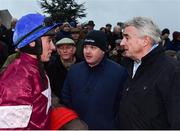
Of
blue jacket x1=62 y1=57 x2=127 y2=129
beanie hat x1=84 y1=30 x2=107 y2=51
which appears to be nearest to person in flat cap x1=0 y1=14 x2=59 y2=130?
blue jacket x1=62 y1=57 x2=127 y2=129

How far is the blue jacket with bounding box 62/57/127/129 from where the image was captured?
5.11 m

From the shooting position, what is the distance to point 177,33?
539 inches

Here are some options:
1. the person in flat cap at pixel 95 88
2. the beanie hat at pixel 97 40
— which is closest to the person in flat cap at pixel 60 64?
the person in flat cap at pixel 95 88

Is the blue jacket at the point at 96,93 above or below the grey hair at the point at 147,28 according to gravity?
below

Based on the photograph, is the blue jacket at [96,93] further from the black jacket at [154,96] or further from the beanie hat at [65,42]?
the beanie hat at [65,42]

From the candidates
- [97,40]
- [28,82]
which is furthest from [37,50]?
[97,40]

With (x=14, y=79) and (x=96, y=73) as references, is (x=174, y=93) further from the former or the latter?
(x=96, y=73)

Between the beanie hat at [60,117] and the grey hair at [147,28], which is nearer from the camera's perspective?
the beanie hat at [60,117]

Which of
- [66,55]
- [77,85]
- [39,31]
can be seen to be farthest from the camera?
[66,55]

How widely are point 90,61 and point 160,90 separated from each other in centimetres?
166

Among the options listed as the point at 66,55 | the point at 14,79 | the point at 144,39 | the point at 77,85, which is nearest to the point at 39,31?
the point at 14,79

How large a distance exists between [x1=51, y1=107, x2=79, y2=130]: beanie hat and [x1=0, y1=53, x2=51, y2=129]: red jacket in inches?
4.2

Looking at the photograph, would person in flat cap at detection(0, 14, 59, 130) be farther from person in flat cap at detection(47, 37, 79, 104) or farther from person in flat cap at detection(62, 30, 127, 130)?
person in flat cap at detection(47, 37, 79, 104)

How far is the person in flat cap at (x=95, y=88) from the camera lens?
16.8 feet
